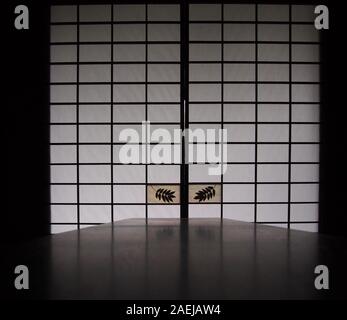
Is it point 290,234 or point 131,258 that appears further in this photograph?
point 290,234

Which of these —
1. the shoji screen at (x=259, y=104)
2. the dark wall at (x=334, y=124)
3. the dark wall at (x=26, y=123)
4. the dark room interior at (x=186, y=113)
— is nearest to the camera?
the dark wall at (x=26, y=123)

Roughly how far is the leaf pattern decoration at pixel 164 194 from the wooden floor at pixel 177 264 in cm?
296

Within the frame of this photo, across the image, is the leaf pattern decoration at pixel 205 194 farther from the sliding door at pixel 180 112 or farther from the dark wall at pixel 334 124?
the dark wall at pixel 334 124

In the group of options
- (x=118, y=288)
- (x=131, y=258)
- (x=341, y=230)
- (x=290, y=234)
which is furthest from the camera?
(x=341, y=230)

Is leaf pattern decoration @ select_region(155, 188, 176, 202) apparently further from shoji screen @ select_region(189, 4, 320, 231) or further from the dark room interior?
shoji screen @ select_region(189, 4, 320, 231)

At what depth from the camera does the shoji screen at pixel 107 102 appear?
14.9ft

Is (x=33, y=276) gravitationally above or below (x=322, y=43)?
below

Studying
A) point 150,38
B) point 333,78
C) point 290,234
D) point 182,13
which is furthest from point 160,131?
point 290,234

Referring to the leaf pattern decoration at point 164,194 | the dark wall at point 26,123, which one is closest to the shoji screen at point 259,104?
the leaf pattern decoration at point 164,194

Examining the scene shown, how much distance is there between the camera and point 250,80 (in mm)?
4543

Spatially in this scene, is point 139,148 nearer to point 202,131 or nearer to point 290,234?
point 202,131

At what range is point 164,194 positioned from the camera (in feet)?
15.1

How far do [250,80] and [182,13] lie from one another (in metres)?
1.23

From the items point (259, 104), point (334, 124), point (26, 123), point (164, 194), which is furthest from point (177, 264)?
point (334, 124)
